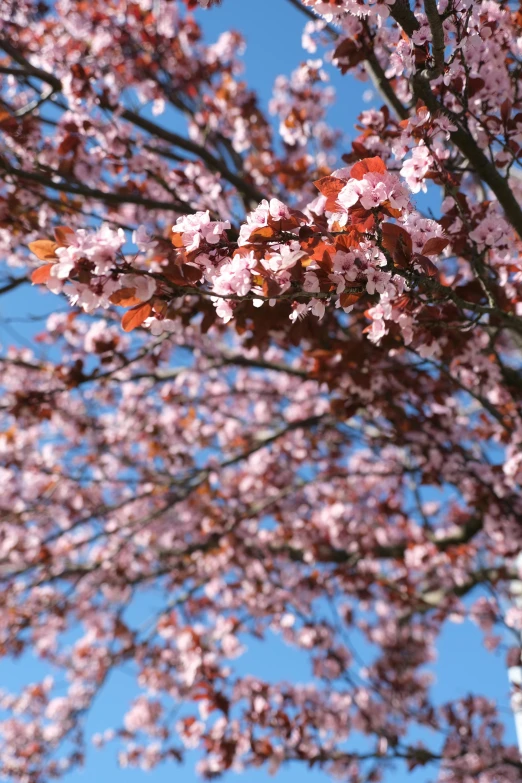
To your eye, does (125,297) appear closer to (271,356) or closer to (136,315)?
(136,315)

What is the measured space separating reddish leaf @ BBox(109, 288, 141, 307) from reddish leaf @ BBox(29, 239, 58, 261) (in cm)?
19

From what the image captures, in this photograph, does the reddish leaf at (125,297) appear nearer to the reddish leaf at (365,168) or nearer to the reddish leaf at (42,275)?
the reddish leaf at (42,275)

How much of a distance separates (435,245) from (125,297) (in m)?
0.86

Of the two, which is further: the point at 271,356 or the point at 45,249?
the point at 271,356

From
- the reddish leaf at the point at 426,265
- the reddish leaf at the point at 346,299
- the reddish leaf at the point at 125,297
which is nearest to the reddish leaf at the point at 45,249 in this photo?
the reddish leaf at the point at 125,297

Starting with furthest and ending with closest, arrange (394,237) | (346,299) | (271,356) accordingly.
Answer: (271,356), (346,299), (394,237)

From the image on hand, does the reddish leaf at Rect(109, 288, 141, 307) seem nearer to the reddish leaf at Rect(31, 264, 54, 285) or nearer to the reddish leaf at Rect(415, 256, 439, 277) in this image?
the reddish leaf at Rect(31, 264, 54, 285)

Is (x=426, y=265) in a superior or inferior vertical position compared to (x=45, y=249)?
inferior

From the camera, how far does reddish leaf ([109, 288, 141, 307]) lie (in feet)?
5.54

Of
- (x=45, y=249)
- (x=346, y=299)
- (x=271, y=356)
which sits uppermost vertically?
(x=271, y=356)

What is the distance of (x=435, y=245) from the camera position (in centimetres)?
167

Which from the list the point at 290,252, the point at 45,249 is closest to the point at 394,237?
the point at 290,252

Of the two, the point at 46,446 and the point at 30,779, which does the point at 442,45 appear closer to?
the point at 46,446

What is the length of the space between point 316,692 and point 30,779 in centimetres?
305
